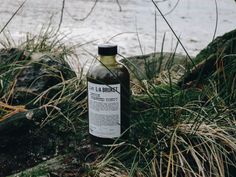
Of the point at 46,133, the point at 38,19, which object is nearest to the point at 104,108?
the point at 46,133

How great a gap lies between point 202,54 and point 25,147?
138 cm

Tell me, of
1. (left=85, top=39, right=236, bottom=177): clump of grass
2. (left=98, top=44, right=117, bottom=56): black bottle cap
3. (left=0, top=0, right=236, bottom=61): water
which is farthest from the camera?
(left=0, top=0, right=236, bottom=61): water

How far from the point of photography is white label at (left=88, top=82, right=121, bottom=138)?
258 cm

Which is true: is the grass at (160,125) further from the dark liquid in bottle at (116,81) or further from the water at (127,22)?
the water at (127,22)

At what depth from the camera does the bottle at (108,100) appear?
2580 millimetres

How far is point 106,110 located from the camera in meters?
2.58

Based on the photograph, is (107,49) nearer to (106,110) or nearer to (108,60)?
(108,60)

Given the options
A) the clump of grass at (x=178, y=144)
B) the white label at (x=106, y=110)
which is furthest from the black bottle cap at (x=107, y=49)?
the clump of grass at (x=178, y=144)

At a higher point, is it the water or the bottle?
the bottle

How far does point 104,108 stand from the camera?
258cm

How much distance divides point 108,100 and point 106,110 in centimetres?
5

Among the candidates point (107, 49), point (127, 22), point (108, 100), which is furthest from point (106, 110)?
point (127, 22)

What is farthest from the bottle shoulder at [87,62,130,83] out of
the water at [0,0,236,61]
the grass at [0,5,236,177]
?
the water at [0,0,236,61]

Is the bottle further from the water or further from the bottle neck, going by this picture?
the water
